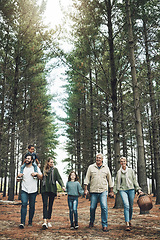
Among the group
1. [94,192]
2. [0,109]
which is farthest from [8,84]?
[94,192]

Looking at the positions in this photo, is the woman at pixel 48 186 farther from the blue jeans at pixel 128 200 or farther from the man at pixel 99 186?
the blue jeans at pixel 128 200

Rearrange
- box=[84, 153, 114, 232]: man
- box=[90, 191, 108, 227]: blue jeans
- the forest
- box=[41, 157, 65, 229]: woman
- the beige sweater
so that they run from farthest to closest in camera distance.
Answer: the forest → box=[41, 157, 65, 229]: woman → the beige sweater → box=[84, 153, 114, 232]: man → box=[90, 191, 108, 227]: blue jeans

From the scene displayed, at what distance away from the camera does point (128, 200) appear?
5.97 metres

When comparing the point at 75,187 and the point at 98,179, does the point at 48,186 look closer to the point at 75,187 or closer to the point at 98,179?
the point at 75,187

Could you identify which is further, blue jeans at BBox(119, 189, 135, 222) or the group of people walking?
the group of people walking

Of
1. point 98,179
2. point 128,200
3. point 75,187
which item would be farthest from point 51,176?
point 128,200

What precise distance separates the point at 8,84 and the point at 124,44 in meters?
7.40

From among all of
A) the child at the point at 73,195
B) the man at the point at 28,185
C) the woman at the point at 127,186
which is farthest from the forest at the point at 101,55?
the man at the point at 28,185

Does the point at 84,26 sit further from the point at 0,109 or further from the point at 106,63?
the point at 0,109

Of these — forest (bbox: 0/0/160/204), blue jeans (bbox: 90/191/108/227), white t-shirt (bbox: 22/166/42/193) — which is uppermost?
forest (bbox: 0/0/160/204)

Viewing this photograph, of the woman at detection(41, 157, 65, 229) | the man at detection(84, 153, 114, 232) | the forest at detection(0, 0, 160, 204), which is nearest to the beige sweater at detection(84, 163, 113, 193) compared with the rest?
the man at detection(84, 153, 114, 232)

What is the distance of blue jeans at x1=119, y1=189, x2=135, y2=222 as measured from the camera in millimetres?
5582

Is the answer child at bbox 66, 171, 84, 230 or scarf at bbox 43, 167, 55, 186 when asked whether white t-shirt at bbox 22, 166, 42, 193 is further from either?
child at bbox 66, 171, 84, 230

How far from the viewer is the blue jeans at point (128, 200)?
558cm
